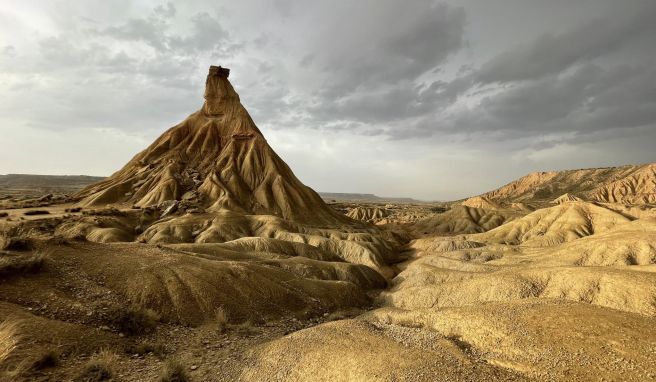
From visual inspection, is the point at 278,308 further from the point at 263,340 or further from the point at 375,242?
the point at 375,242

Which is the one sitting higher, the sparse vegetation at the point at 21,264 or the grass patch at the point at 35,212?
the sparse vegetation at the point at 21,264

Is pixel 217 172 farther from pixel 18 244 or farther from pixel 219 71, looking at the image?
pixel 18 244

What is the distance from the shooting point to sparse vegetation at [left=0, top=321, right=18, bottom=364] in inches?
446

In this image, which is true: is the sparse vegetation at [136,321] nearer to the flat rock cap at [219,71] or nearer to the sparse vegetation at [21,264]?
the sparse vegetation at [21,264]

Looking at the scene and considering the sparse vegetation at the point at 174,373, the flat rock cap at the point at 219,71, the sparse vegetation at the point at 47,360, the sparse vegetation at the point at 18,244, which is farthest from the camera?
the flat rock cap at the point at 219,71

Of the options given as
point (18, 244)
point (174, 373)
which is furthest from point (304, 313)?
point (18, 244)

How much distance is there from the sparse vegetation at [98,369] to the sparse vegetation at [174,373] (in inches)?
64.3

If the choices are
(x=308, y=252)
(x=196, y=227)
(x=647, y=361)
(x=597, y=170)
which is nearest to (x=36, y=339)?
(x=647, y=361)

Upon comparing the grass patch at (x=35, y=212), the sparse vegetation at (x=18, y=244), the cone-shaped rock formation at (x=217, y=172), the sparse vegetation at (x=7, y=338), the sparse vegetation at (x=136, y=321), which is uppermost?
the cone-shaped rock formation at (x=217, y=172)

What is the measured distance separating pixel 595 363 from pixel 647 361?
150 centimetres

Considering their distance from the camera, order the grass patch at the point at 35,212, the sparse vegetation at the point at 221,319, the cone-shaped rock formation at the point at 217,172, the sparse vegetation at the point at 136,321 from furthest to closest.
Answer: the cone-shaped rock formation at the point at 217,172 → the grass patch at the point at 35,212 → the sparse vegetation at the point at 221,319 → the sparse vegetation at the point at 136,321

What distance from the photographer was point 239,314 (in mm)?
21078

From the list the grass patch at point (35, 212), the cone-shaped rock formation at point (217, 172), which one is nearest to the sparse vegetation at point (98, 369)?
the grass patch at point (35, 212)

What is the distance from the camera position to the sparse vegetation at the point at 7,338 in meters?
11.3
